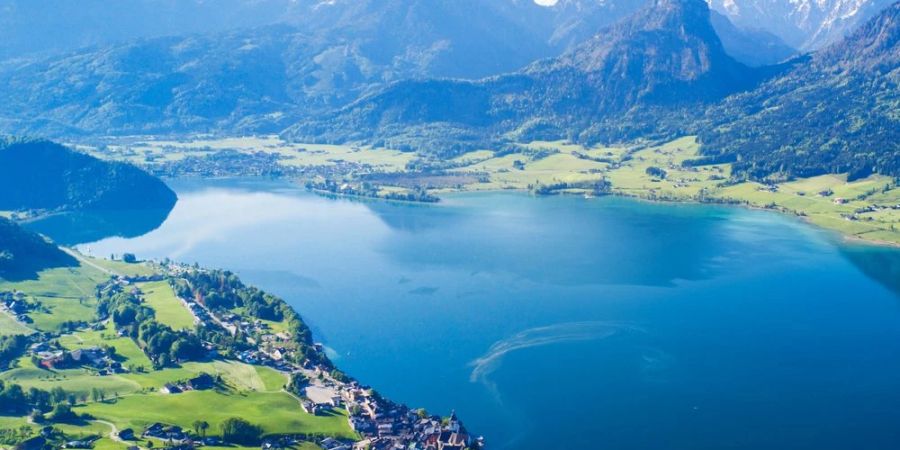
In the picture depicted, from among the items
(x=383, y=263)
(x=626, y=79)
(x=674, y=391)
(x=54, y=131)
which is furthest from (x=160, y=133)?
(x=674, y=391)

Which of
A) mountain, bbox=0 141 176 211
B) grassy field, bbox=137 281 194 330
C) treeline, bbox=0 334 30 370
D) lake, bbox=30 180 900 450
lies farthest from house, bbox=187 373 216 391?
mountain, bbox=0 141 176 211

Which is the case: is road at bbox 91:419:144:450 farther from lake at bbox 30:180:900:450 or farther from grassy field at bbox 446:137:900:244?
grassy field at bbox 446:137:900:244

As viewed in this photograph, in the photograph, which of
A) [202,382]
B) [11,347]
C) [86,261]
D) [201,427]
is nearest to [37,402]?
[202,382]

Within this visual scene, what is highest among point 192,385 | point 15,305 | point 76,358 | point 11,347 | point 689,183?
point 689,183

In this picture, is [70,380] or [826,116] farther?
[826,116]

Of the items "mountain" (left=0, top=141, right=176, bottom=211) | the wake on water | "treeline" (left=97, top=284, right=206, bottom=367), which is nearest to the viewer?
the wake on water

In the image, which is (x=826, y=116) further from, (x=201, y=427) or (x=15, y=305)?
(x=201, y=427)
